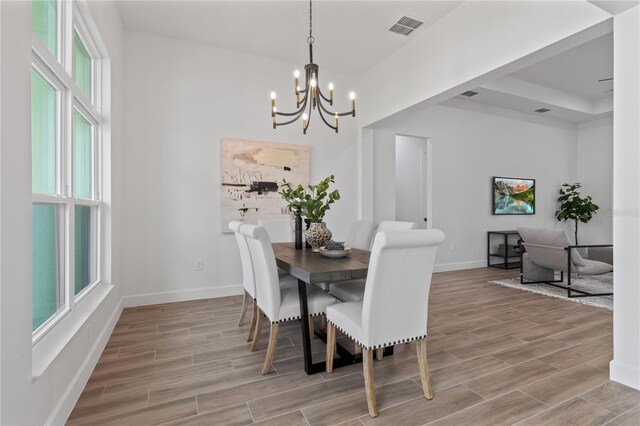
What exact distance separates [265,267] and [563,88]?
6.19m

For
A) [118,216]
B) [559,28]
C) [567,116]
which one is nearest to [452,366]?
[559,28]

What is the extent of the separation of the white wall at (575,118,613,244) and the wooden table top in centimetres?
689

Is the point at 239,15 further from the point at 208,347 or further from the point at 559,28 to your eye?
the point at 208,347

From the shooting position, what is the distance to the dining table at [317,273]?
1.90 metres

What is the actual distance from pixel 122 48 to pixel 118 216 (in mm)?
1887

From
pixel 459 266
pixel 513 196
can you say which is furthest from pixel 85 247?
Answer: pixel 513 196

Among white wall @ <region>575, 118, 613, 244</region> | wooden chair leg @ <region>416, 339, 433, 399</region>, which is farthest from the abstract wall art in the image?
white wall @ <region>575, 118, 613, 244</region>

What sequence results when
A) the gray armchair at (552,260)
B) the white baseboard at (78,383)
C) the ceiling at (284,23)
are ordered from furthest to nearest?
the gray armchair at (552,260)
the ceiling at (284,23)
the white baseboard at (78,383)

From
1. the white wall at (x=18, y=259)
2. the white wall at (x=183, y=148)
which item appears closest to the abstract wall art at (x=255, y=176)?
the white wall at (x=183, y=148)

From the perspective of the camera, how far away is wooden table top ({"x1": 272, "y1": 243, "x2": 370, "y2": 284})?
1880 mm

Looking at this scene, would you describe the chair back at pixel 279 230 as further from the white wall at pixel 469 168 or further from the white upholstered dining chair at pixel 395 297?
the white upholstered dining chair at pixel 395 297

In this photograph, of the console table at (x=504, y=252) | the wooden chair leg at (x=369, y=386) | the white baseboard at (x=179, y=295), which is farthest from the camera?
the console table at (x=504, y=252)

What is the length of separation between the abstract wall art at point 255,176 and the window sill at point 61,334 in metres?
1.83

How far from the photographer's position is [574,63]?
4484mm
